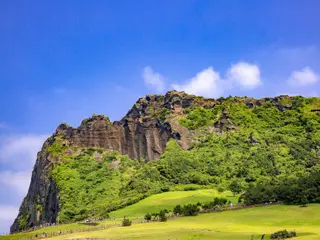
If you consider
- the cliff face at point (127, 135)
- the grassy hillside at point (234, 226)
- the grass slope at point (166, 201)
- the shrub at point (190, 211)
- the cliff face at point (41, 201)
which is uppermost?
the cliff face at point (127, 135)

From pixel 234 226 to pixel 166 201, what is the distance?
43469mm

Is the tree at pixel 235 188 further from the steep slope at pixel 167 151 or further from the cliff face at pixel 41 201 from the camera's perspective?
the cliff face at pixel 41 201

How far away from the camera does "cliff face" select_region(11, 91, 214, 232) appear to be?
557 feet

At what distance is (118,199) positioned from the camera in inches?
5246

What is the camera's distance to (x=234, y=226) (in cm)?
7131

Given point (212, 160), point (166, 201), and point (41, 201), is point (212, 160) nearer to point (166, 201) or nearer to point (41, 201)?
point (166, 201)

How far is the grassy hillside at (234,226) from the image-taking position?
5944 centimetres

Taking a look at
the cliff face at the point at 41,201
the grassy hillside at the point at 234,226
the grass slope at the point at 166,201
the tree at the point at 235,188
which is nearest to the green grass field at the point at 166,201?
the grass slope at the point at 166,201

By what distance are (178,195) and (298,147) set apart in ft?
167

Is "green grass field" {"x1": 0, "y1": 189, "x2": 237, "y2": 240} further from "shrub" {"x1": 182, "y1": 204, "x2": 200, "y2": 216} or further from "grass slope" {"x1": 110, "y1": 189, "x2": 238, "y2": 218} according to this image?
"shrub" {"x1": 182, "y1": 204, "x2": 200, "y2": 216}

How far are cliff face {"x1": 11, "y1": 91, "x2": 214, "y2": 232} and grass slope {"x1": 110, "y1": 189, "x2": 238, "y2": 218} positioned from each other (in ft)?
147

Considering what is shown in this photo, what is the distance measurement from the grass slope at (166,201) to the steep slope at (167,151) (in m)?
6.77

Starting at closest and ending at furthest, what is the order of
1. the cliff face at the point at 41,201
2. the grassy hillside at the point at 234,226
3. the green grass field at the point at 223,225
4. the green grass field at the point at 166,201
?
the grassy hillside at the point at 234,226, the green grass field at the point at 223,225, the green grass field at the point at 166,201, the cliff face at the point at 41,201

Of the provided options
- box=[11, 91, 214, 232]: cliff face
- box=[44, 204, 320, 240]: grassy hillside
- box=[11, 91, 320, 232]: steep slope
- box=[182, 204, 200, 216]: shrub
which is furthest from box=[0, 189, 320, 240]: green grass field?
box=[11, 91, 214, 232]: cliff face
